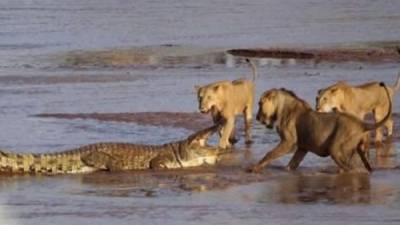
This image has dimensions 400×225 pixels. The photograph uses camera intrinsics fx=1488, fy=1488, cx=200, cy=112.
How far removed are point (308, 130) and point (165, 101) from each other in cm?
701

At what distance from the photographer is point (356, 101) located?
16.9 m

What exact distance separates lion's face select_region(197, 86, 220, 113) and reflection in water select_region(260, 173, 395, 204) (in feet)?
10.2

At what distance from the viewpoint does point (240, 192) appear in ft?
42.9

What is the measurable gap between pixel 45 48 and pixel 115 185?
17.3m

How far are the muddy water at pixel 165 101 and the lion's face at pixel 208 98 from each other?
60 cm

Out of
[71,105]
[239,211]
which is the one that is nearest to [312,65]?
[71,105]

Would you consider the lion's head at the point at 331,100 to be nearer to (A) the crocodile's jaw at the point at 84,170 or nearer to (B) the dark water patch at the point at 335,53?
(A) the crocodile's jaw at the point at 84,170

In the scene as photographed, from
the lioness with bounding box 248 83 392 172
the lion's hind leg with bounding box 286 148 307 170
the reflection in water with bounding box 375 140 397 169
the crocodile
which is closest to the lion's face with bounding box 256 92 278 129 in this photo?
the lioness with bounding box 248 83 392 172

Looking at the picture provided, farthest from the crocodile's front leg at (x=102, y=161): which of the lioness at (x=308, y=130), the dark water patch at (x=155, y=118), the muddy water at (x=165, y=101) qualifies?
the dark water patch at (x=155, y=118)

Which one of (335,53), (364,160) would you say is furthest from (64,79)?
(364,160)

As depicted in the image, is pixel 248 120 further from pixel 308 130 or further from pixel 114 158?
pixel 308 130

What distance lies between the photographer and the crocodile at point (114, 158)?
14484 millimetres

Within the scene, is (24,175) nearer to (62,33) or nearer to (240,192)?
(240,192)

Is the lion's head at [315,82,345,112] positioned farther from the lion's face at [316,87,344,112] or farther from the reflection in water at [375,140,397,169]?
the reflection in water at [375,140,397,169]
